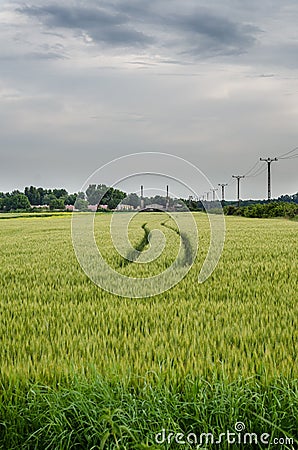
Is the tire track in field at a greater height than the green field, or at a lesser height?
greater

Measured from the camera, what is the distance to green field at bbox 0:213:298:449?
→ 285cm

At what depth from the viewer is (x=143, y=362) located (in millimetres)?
3570

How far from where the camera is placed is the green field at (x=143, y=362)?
2.85 meters

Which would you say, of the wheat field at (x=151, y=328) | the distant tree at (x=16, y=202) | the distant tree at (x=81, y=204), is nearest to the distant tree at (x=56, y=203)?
the distant tree at (x=16, y=202)

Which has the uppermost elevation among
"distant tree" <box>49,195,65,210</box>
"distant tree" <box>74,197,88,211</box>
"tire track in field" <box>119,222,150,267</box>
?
"distant tree" <box>49,195,65,210</box>

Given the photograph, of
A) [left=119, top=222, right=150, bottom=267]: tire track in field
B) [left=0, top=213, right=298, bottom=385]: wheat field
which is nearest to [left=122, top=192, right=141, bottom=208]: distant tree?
[left=0, top=213, right=298, bottom=385]: wheat field

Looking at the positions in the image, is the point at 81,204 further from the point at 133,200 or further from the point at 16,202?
the point at 16,202

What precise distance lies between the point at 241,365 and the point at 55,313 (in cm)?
237

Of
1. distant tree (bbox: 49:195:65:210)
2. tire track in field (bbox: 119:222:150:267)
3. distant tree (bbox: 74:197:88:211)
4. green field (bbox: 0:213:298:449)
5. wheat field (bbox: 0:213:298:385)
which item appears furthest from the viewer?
distant tree (bbox: 49:195:65:210)

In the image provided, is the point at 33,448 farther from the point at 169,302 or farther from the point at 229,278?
the point at 229,278

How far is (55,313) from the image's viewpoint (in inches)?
208

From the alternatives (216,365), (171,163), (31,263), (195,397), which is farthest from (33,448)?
(31,263)

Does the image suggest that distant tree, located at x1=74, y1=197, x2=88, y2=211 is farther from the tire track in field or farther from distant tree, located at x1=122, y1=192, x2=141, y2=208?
the tire track in field

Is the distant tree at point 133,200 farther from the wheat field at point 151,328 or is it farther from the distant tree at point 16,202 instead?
the distant tree at point 16,202
